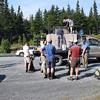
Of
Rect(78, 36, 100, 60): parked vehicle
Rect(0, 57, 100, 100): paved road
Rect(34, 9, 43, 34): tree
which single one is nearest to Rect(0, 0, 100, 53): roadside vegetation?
Rect(34, 9, 43, 34): tree

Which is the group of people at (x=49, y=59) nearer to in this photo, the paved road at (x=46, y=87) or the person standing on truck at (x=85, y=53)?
the paved road at (x=46, y=87)

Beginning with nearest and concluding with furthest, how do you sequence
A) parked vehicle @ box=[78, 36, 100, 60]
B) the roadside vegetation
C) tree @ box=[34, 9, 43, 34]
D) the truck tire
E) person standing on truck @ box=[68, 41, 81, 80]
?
person standing on truck @ box=[68, 41, 81, 80]
the truck tire
parked vehicle @ box=[78, 36, 100, 60]
the roadside vegetation
tree @ box=[34, 9, 43, 34]

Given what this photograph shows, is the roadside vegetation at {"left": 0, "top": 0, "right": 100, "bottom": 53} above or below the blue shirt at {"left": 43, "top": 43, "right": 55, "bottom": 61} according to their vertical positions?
above

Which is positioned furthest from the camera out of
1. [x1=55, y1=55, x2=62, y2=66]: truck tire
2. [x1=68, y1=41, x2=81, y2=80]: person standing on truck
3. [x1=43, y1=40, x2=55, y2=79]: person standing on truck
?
[x1=55, y1=55, x2=62, y2=66]: truck tire

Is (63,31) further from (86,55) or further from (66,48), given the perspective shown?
(86,55)

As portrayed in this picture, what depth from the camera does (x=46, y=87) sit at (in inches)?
651

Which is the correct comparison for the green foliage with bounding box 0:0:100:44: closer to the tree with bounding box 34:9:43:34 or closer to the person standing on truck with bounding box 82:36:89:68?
the tree with bounding box 34:9:43:34

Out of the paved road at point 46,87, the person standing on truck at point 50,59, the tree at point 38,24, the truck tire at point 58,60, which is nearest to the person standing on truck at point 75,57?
the paved road at point 46,87

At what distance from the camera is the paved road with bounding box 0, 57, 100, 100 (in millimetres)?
14398

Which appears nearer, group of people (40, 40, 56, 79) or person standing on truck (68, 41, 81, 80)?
person standing on truck (68, 41, 81, 80)

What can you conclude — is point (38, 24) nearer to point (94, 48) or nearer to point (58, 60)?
point (94, 48)

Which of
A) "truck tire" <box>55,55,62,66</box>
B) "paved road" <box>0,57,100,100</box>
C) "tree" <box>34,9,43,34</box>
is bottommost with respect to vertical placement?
"paved road" <box>0,57,100,100</box>

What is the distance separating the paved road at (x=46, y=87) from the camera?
1440cm

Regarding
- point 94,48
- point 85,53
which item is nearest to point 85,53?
point 85,53
